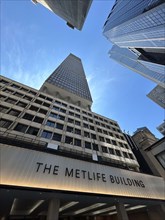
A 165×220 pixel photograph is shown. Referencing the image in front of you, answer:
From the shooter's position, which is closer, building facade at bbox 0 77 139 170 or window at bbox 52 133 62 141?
building facade at bbox 0 77 139 170

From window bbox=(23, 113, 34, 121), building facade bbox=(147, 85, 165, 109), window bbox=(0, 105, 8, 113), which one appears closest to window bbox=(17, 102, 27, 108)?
window bbox=(23, 113, 34, 121)

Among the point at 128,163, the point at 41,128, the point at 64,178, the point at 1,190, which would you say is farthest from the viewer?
the point at 128,163

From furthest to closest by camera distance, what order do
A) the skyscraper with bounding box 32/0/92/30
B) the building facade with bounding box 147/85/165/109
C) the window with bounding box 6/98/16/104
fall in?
the building facade with bounding box 147/85/165/109 < the skyscraper with bounding box 32/0/92/30 < the window with bounding box 6/98/16/104

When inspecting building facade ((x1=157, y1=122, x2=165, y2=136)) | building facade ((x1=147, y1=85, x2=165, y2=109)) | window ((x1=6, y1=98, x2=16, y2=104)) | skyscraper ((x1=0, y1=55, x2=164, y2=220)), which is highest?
building facade ((x1=147, y1=85, x2=165, y2=109))

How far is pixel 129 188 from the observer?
14.2 meters

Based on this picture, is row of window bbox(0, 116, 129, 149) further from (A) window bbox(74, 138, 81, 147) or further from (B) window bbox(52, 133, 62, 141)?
(A) window bbox(74, 138, 81, 147)

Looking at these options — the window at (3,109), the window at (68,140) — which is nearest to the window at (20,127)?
the window at (3,109)

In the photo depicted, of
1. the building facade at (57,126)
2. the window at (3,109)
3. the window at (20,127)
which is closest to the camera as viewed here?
the window at (20,127)

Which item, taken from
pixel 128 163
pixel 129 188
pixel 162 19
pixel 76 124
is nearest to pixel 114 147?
pixel 128 163

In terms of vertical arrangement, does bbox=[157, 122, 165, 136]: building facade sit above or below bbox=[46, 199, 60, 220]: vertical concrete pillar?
above

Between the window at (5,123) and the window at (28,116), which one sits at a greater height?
the window at (28,116)

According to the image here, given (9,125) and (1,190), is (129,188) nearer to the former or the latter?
(1,190)

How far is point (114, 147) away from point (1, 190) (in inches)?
1089

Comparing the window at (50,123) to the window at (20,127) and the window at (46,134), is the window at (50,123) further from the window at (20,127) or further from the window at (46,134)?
the window at (20,127)
